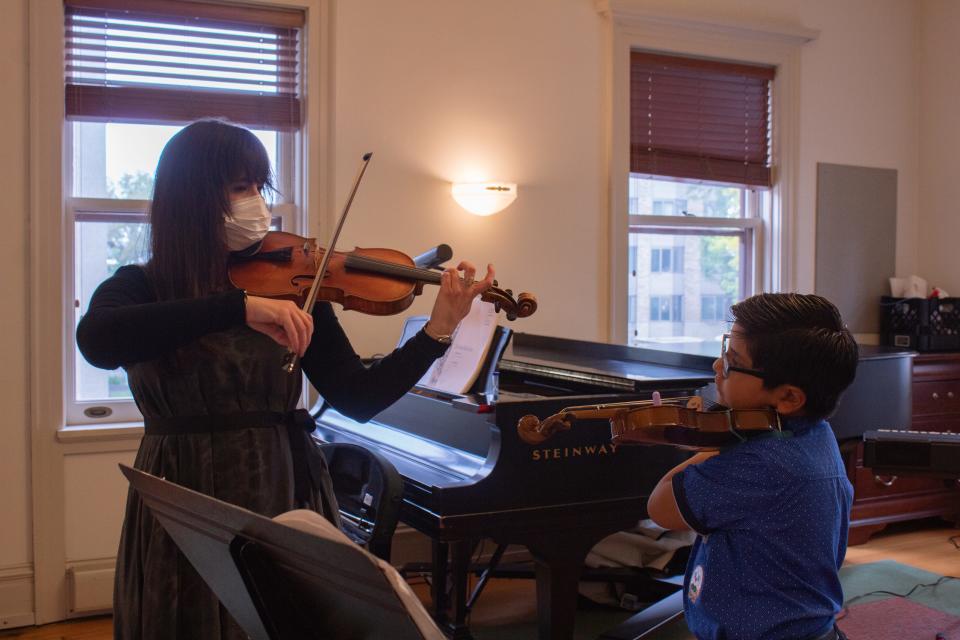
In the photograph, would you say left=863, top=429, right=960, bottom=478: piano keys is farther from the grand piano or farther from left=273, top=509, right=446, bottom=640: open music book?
the grand piano

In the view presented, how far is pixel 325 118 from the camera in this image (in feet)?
10.9

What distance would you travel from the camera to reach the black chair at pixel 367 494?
2.07 metres

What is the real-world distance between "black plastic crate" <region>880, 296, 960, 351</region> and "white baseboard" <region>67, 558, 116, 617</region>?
141 inches

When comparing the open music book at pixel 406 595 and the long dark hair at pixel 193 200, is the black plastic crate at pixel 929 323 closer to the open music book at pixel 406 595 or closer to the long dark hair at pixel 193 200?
the long dark hair at pixel 193 200

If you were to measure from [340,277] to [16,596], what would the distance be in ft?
6.84

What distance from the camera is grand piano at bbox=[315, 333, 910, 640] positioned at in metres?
2.15

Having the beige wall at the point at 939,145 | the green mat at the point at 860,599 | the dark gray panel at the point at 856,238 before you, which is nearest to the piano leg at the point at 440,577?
the green mat at the point at 860,599

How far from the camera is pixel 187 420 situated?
1327mm

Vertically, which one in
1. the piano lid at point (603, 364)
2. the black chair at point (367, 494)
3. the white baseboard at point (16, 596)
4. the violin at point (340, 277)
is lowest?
the white baseboard at point (16, 596)

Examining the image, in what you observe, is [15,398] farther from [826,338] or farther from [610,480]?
[826,338]

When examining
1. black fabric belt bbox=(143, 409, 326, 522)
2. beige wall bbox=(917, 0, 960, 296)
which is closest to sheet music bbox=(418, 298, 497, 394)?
black fabric belt bbox=(143, 409, 326, 522)

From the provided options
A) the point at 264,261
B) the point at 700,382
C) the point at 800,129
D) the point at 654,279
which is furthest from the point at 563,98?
the point at 264,261

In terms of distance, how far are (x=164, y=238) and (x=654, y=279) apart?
2977 mm

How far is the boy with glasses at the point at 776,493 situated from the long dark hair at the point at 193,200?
2.65 ft
